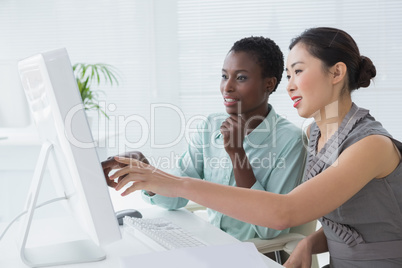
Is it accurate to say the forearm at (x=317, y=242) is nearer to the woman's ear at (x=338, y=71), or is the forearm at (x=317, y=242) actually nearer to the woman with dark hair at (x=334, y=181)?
the woman with dark hair at (x=334, y=181)

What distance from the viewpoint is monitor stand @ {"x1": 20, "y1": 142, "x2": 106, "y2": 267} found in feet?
3.36

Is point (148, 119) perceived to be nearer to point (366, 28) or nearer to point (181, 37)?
point (181, 37)

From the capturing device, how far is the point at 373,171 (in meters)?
1.18

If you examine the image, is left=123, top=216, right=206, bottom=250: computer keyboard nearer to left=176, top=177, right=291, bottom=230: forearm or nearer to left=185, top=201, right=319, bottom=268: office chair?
left=176, top=177, right=291, bottom=230: forearm

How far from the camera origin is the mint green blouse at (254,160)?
156cm

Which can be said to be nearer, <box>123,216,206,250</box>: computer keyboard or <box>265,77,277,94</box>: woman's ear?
<box>123,216,206,250</box>: computer keyboard

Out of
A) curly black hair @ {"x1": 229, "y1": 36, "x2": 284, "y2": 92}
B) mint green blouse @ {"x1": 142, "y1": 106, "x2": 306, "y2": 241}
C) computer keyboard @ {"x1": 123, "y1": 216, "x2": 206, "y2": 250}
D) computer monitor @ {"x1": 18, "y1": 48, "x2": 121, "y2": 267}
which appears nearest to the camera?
computer monitor @ {"x1": 18, "y1": 48, "x2": 121, "y2": 267}

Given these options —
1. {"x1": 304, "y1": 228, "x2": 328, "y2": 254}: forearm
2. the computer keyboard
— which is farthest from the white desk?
{"x1": 304, "y1": 228, "x2": 328, "y2": 254}: forearm

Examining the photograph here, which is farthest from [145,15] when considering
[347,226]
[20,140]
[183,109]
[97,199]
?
[97,199]

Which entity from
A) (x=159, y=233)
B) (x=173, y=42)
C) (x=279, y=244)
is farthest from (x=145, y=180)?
(x=173, y=42)

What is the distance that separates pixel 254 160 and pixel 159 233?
0.57m

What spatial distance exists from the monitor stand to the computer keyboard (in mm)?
138

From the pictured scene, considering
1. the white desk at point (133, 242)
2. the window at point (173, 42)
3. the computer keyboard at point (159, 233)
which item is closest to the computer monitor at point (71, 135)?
the white desk at point (133, 242)

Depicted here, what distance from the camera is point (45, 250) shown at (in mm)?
1122
